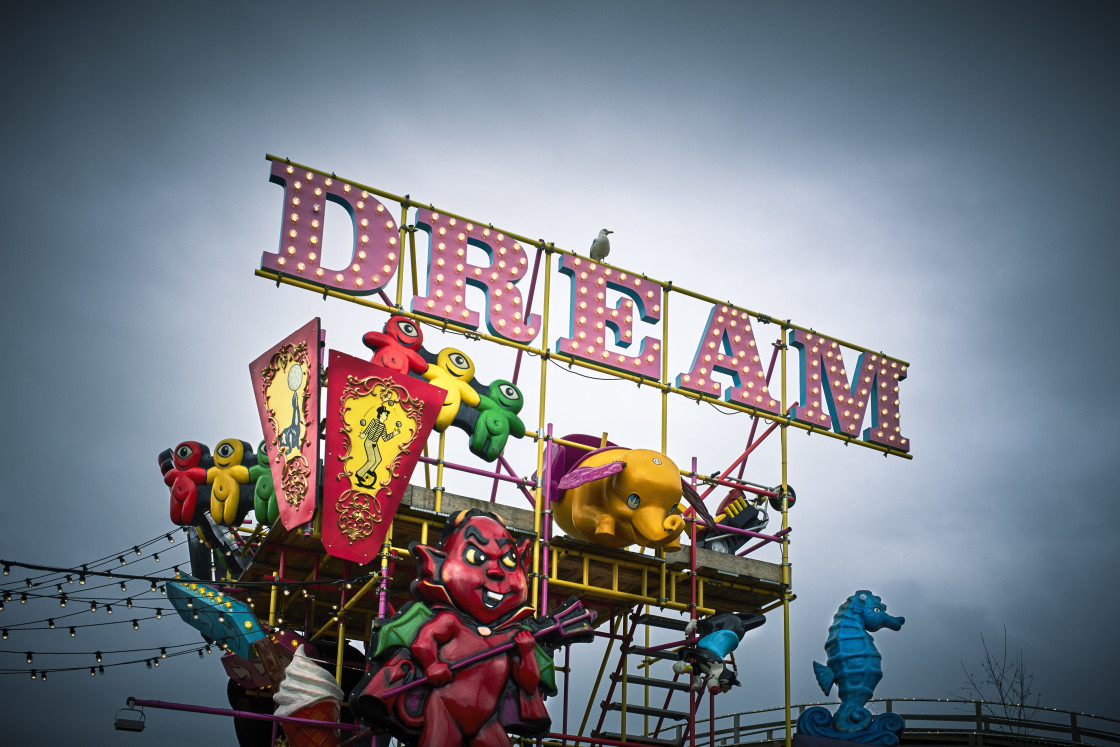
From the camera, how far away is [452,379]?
20094 mm

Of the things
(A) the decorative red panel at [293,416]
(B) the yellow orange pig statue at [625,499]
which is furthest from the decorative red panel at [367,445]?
(B) the yellow orange pig statue at [625,499]

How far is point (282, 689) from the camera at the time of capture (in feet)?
61.3

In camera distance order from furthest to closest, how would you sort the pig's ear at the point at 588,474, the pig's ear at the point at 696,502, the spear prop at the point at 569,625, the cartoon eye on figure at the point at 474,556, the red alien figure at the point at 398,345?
the pig's ear at the point at 696,502, the pig's ear at the point at 588,474, the red alien figure at the point at 398,345, the spear prop at the point at 569,625, the cartoon eye on figure at the point at 474,556

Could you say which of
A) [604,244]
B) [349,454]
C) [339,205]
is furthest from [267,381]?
[604,244]

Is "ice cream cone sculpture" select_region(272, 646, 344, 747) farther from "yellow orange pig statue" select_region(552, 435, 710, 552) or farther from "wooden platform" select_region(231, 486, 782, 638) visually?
"yellow orange pig statue" select_region(552, 435, 710, 552)

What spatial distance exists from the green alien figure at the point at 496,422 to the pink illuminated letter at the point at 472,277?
1.54 meters

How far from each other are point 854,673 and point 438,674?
8.91 meters

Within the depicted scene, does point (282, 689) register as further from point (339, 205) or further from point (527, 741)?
point (339, 205)

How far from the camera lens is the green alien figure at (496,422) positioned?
20.0 metres

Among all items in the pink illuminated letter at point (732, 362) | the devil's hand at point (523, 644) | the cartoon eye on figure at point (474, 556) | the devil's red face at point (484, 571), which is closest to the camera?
the devil's hand at point (523, 644)

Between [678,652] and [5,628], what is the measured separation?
10.0 m

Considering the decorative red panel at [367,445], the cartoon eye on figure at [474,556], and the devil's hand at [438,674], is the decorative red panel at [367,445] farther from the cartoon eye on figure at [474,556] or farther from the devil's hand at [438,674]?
the devil's hand at [438,674]

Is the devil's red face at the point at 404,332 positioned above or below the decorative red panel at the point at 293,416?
above

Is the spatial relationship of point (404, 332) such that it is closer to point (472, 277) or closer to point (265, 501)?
point (472, 277)
